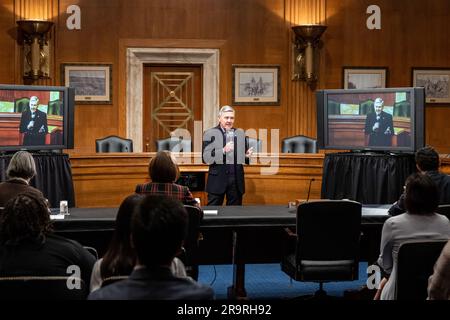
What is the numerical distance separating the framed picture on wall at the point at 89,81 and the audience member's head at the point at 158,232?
362 inches

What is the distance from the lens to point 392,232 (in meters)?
4.27

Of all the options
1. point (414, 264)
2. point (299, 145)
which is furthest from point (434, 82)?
point (414, 264)

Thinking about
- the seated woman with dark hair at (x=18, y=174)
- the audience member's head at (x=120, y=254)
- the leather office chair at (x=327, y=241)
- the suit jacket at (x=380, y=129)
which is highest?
the suit jacket at (x=380, y=129)

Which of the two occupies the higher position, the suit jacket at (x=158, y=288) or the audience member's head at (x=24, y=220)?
the audience member's head at (x=24, y=220)

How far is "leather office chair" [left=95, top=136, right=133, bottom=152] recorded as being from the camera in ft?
32.2

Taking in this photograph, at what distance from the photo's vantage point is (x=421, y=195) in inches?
164

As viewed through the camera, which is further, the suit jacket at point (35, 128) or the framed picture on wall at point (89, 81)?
the framed picture on wall at point (89, 81)

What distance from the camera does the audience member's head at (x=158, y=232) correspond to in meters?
2.40

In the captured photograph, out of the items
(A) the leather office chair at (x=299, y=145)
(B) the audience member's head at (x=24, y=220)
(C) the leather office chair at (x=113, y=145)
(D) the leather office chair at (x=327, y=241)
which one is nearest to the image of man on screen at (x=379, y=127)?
(A) the leather office chair at (x=299, y=145)

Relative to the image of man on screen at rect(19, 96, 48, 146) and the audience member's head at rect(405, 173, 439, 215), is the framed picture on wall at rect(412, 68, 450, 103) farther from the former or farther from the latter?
the audience member's head at rect(405, 173, 439, 215)

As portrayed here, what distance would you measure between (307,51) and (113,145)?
348cm

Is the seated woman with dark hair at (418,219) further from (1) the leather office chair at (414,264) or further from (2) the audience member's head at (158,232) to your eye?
(2) the audience member's head at (158,232)
